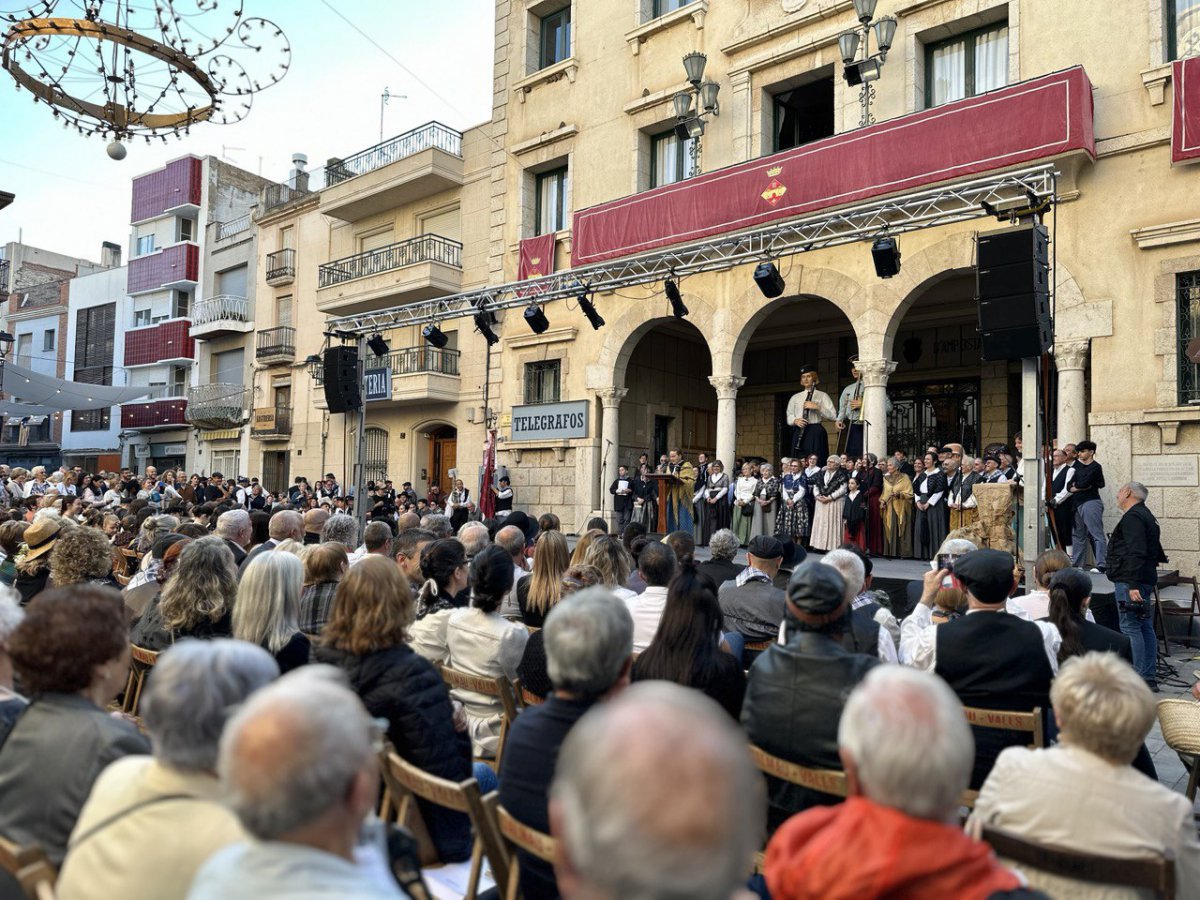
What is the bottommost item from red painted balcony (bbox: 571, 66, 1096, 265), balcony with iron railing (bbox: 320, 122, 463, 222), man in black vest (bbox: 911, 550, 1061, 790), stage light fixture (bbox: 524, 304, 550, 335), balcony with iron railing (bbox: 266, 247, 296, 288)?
man in black vest (bbox: 911, 550, 1061, 790)

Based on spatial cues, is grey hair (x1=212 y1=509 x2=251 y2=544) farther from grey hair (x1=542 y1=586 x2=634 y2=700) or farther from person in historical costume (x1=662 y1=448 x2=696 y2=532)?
person in historical costume (x1=662 y1=448 x2=696 y2=532)

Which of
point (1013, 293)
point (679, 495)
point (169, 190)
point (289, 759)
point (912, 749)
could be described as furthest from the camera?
point (169, 190)

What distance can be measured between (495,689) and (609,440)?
1147cm

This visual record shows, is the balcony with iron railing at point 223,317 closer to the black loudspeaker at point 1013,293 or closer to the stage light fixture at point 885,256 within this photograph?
the stage light fixture at point 885,256

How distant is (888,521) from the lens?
11070 millimetres

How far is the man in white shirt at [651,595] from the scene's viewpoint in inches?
165

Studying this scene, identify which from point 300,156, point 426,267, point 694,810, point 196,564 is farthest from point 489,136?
point 694,810

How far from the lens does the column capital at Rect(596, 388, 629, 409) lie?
589 inches

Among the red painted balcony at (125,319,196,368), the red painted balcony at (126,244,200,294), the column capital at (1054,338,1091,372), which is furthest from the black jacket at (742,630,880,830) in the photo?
the red painted balcony at (126,244,200,294)

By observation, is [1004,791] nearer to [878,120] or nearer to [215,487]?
[878,120]

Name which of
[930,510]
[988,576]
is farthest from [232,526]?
[930,510]

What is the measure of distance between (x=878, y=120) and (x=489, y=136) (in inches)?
353

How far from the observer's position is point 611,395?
15.0 m

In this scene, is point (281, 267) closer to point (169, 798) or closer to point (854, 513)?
point (854, 513)
